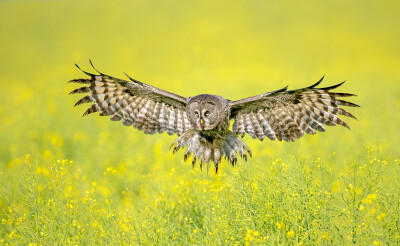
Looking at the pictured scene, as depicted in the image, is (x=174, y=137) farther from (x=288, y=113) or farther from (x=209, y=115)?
(x=288, y=113)

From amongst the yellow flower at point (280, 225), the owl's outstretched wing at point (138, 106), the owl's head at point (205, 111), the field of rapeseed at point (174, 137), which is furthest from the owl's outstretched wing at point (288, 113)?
the yellow flower at point (280, 225)

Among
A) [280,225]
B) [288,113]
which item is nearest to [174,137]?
[288,113]

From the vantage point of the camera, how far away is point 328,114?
6.24 meters

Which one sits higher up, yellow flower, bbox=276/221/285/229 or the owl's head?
the owl's head

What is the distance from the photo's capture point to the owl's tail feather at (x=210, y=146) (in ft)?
21.7

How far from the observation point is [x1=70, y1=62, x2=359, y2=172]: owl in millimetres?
6306

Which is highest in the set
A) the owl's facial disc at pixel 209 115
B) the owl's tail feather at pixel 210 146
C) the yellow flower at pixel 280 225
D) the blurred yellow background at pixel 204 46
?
the blurred yellow background at pixel 204 46

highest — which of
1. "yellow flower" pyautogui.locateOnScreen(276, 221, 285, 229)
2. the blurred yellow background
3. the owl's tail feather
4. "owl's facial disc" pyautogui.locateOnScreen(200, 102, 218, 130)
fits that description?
the blurred yellow background

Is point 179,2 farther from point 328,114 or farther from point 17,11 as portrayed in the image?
point 328,114

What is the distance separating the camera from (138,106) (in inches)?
277

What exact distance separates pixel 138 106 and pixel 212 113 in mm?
1243

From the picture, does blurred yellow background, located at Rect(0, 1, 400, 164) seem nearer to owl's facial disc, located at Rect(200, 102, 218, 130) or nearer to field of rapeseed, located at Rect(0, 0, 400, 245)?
field of rapeseed, located at Rect(0, 0, 400, 245)

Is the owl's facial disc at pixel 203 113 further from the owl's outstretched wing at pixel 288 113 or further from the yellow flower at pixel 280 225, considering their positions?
the yellow flower at pixel 280 225

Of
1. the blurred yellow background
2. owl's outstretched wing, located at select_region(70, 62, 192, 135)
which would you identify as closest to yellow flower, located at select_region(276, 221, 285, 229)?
owl's outstretched wing, located at select_region(70, 62, 192, 135)
